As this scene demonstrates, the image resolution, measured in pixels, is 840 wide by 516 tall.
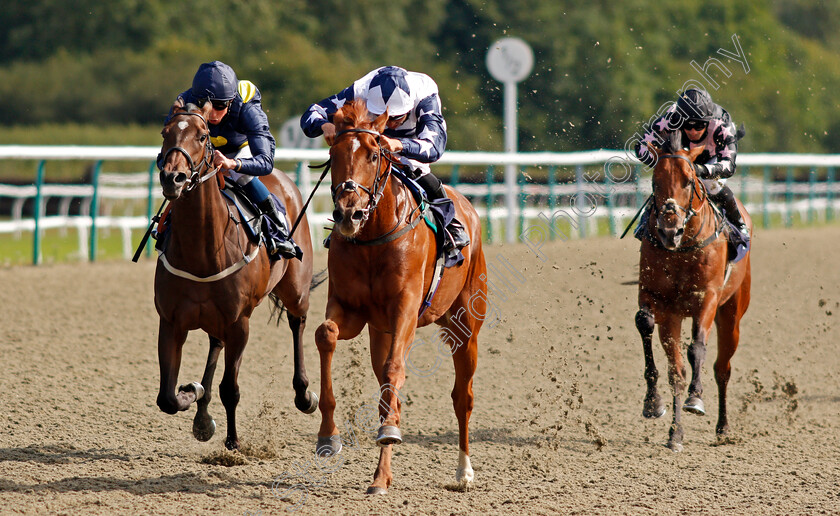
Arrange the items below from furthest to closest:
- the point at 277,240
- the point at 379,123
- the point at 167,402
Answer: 1. the point at 277,240
2. the point at 167,402
3. the point at 379,123

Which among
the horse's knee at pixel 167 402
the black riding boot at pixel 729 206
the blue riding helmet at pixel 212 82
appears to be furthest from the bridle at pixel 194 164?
the black riding boot at pixel 729 206

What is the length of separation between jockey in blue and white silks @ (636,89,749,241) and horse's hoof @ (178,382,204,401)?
2.65 meters

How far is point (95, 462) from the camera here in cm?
491

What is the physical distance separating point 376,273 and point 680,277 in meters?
2.18

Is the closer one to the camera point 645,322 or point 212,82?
point 212,82

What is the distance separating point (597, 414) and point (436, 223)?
→ 2.13 metres

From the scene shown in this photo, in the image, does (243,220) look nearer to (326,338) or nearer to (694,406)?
(326,338)

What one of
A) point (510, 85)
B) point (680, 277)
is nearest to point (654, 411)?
point (680, 277)

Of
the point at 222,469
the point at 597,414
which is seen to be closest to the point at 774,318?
the point at 597,414

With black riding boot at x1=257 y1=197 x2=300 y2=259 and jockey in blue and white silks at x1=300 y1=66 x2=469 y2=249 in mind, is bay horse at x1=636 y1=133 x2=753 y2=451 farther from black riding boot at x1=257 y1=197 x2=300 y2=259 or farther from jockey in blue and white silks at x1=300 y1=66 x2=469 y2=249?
black riding boot at x1=257 y1=197 x2=300 y2=259

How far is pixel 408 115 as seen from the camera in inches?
192

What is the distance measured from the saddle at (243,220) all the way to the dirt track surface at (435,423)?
0.93m

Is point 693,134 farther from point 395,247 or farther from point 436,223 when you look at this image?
point 395,247

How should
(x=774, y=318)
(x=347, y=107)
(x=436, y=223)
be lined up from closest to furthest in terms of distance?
(x=347, y=107)
(x=436, y=223)
(x=774, y=318)
